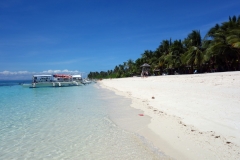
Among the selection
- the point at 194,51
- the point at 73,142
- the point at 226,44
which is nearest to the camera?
the point at 73,142

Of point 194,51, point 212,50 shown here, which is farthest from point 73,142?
point 194,51

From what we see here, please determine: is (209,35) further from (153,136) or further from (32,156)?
(32,156)

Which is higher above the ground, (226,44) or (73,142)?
(226,44)

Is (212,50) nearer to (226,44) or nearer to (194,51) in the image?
(226,44)

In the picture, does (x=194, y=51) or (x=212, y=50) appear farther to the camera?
(x=194, y=51)

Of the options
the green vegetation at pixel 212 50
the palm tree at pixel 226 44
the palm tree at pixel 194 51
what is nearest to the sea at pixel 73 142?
the green vegetation at pixel 212 50

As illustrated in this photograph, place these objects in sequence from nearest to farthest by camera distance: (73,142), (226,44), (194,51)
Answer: (73,142)
(226,44)
(194,51)

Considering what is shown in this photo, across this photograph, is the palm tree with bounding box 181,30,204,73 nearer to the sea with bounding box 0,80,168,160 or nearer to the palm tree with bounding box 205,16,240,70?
the palm tree with bounding box 205,16,240,70

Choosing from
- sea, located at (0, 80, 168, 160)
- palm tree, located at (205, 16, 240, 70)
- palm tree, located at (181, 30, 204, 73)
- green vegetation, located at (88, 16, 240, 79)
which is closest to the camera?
sea, located at (0, 80, 168, 160)

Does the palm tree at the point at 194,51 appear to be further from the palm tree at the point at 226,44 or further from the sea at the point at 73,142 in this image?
the sea at the point at 73,142

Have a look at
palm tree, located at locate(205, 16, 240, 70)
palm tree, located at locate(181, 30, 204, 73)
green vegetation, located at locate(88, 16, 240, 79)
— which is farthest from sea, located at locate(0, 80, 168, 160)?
palm tree, located at locate(181, 30, 204, 73)

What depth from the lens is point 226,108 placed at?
241 inches

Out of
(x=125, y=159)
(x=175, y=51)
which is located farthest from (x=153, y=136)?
(x=175, y=51)

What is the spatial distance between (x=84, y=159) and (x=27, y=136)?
2.63 m
